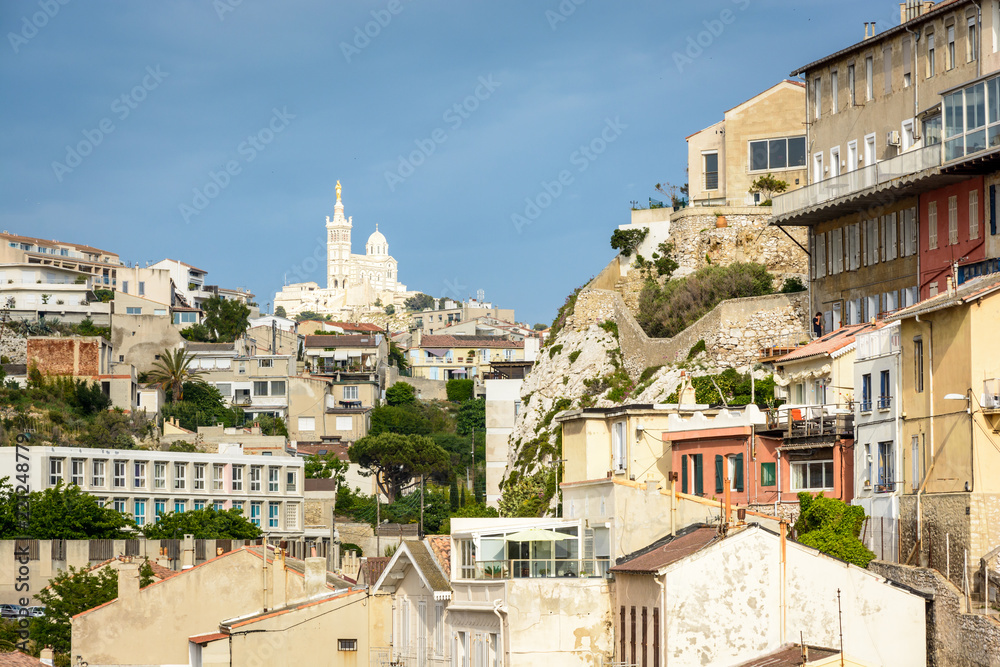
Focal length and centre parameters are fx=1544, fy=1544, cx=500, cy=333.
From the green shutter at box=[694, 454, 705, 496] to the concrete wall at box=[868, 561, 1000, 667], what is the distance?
12.5 m

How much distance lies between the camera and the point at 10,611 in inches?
2699

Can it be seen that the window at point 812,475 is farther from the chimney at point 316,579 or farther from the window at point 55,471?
the window at point 55,471

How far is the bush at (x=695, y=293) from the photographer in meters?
69.1

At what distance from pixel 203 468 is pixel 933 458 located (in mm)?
64371

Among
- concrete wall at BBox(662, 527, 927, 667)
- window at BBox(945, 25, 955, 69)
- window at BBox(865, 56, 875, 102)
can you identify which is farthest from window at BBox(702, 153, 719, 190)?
concrete wall at BBox(662, 527, 927, 667)

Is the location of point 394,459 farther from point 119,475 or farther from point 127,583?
point 127,583

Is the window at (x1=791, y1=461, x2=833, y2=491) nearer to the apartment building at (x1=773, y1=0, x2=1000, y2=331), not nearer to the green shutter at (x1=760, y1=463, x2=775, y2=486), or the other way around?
the green shutter at (x1=760, y1=463, x2=775, y2=486)

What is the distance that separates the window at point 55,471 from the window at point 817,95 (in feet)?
155

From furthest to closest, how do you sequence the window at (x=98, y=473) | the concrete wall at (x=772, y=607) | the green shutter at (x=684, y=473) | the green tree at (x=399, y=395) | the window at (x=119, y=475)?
the green tree at (x=399, y=395) → the window at (x=119, y=475) → the window at (x=98, y=473) → the green shutter at (x=684, y=473) → the concrete wall at (x=772, y=607)

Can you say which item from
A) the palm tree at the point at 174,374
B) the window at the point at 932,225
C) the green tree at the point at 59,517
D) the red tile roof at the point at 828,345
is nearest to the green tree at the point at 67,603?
the green tree at the point at 59,517

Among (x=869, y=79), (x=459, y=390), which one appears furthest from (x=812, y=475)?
(x=459, y=390)

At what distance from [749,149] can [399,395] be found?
68.6 meters

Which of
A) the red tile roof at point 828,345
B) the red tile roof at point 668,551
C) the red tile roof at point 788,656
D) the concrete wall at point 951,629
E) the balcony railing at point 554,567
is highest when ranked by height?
the red tile roof at point 828,345

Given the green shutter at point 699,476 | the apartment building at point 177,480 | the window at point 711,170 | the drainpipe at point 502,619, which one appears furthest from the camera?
the apartment building at point 177,480
